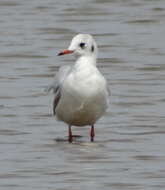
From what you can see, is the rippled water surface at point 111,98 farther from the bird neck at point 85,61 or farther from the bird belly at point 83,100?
the bird neck at point 85,61

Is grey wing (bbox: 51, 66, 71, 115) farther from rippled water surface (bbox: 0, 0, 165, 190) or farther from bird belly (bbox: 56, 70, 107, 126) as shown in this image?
rippled water surface (bbox: 0, 0, 165, 190)

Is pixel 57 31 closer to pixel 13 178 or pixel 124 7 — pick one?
pixel 124 7

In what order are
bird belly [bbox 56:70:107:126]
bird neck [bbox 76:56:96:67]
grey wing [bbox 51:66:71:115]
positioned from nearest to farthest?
bird belly [bbox 56:70:107:126]
bird neck [bbox 76:56:96:67]
grey wing [bbox 51:66:71:115]

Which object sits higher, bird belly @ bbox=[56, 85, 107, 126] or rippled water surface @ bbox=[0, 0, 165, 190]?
bird belly @ bbox=[56, 85, 107, 126]

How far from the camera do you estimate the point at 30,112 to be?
13.0 m

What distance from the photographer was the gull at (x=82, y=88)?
11.0 metres

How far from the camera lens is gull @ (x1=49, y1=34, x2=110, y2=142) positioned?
11.0 m

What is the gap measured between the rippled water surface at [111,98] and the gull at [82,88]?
1.22 feet

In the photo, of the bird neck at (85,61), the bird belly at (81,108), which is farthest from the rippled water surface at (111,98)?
the bird neck at (85,61)

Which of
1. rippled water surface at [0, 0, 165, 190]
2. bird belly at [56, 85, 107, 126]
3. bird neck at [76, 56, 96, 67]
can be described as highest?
bird neck at [76, 56, 96, 67]

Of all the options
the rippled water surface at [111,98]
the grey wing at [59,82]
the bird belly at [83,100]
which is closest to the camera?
the rippled water surface at [111,98]

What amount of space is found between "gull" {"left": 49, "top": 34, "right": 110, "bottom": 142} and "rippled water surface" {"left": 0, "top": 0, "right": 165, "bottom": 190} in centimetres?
37

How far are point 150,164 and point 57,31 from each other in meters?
9.16

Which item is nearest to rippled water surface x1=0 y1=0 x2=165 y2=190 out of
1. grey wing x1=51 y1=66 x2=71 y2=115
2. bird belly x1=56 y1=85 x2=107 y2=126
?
bird belly x1=56 y1=85 x2=107 y2=126
